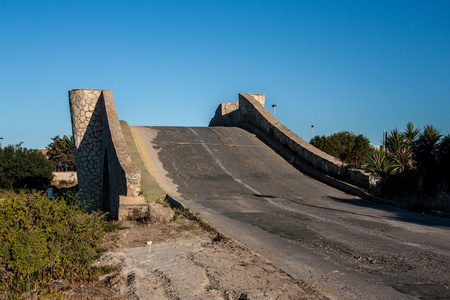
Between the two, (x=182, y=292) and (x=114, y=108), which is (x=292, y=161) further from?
(x=182, y=292)

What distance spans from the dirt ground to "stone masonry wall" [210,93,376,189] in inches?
352

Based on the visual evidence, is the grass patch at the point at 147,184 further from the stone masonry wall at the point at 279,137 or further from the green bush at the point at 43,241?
the stone masonry wall at the point at 279,137

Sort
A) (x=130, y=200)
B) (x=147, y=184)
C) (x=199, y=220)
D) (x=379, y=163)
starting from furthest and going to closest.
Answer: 1. (x=379, y=163)
2. (x=147, y=184)
3. (x=130, y=200)
4. (x=199, y=220)

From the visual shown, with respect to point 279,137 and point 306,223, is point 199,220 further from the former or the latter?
point 279,137

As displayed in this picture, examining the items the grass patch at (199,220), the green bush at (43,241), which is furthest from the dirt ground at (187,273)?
the green bush at (43,241)

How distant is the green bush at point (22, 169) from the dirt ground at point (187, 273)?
143 feet

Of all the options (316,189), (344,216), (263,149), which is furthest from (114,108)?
(344,216)

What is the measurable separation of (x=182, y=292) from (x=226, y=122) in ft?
80.3

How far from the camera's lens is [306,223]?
28.4ft

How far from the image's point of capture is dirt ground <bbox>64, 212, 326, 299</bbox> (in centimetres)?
431

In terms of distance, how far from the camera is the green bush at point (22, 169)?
44.5 metres

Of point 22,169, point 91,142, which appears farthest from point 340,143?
point 22,169

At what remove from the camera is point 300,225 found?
8.45m

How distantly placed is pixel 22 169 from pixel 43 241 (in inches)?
1795
